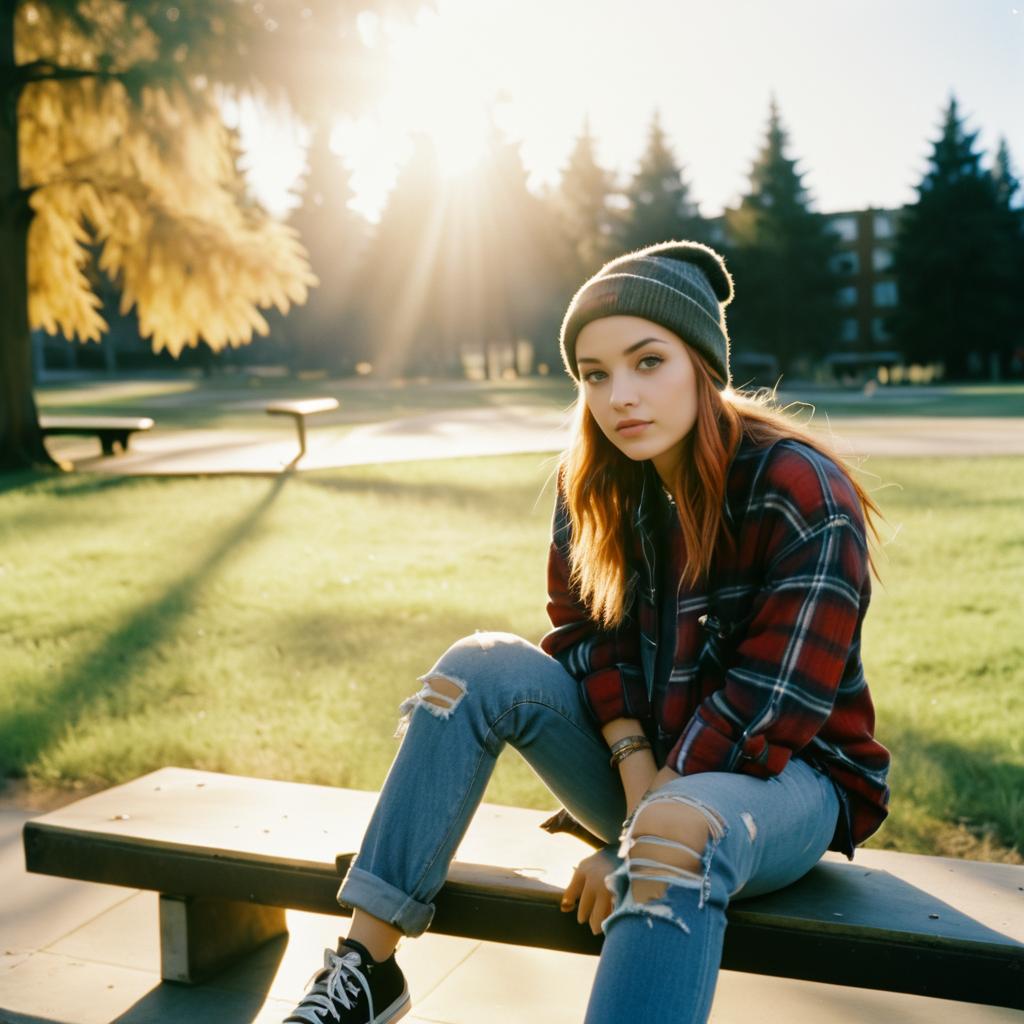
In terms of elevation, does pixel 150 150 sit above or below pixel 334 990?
above

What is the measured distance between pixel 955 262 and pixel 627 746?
49.5 meters

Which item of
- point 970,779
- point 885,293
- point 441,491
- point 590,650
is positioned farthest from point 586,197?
point 590,650

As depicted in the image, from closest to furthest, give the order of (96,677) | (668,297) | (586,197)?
(668,297) → (96,677) → (586,197)

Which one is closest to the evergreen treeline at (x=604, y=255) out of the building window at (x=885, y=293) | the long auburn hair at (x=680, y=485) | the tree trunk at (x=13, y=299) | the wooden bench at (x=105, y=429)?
the building window at (x=885, y=293)

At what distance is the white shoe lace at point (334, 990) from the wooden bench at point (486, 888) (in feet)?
0.58

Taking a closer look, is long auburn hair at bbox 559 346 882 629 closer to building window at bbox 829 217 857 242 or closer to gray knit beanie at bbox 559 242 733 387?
gray knit beanie at bbox 559 242 733 387

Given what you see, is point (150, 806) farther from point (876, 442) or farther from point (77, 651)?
point (876, 442)

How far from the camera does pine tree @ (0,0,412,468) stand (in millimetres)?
12625

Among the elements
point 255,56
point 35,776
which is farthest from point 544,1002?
point 255,56

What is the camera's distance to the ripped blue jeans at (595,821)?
1.75m

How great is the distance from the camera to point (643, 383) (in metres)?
2.28

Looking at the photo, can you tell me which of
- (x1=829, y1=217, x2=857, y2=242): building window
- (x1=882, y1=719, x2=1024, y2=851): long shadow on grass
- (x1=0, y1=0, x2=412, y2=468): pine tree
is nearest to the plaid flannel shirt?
(x1=882, y1=719, x2=1024, y2=851): long shadow on grass

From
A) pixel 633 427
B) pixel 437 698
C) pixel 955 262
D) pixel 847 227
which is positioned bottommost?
pixel 437 698

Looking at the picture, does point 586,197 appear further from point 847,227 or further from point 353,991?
point 353,991
